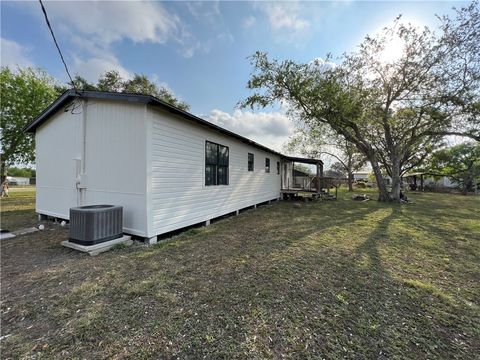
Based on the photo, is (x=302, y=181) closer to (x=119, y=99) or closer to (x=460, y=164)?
(x=119, y=99)

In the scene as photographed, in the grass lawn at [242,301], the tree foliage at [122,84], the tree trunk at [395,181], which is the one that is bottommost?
the grass lawn at [242,301]

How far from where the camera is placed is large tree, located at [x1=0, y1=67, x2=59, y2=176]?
1397 cm

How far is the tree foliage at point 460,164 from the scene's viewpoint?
2577 cm

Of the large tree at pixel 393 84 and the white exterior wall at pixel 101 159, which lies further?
the large tree at pixel 393 84

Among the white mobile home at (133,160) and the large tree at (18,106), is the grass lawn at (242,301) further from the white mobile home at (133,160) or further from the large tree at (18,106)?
the large tree at (18,106)

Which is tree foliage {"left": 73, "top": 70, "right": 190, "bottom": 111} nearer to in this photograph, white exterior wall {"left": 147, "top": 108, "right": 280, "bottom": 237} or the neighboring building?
the neighboring building

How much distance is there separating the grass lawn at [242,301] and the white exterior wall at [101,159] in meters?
1.22

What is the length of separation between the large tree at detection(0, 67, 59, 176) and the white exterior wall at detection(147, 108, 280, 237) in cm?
1430

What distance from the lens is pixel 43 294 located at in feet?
9.53

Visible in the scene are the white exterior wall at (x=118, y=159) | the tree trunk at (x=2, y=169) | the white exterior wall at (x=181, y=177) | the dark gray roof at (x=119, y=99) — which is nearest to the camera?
the dark gray roof at (x=119, y=99)

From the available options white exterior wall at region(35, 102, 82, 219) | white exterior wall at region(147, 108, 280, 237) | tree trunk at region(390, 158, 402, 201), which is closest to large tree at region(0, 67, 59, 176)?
white exterior wall at region(35, 102, 82, 219)

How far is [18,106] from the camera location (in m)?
14.2

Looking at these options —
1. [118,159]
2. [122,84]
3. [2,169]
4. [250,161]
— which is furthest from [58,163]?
[122,84]

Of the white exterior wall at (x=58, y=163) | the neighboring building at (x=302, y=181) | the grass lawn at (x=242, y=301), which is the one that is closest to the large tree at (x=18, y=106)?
the white exterior wall at (x=58, y=163)
